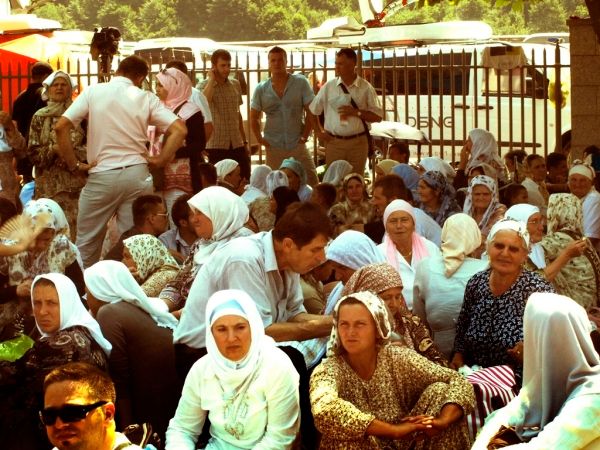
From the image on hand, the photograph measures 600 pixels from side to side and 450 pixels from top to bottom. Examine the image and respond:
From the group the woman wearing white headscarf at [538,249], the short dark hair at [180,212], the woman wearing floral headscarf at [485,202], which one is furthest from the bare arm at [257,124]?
the woman wearing white headscarf at [538,249]

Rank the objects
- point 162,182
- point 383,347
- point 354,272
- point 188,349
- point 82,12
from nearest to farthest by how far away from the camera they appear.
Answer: point 383,347
point 188,349
point 354,272
point 162,182
point 82,12

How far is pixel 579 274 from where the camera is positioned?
9758 millimetres

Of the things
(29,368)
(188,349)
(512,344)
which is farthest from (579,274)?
(29,368)

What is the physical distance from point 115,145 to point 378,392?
5.06 m

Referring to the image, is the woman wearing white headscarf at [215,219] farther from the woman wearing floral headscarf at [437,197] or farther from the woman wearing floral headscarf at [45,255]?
the woman wearing floral headscarf at [437,197]

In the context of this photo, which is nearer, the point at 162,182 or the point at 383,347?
the point at 383,347

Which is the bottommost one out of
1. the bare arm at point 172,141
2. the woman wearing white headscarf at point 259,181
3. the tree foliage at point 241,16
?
the woman wearing white headscarf at point 259,181

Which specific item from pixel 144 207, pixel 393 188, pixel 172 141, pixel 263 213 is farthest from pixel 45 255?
pixel 263 213

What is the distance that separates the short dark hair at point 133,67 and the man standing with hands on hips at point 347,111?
14.1 feet

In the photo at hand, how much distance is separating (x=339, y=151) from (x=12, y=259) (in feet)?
21.2

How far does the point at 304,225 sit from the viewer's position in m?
7.16

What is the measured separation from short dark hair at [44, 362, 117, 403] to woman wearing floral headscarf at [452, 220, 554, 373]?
9.23 ft

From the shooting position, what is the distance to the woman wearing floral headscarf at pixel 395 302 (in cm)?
741

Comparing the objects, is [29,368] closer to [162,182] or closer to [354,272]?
[354,272]
